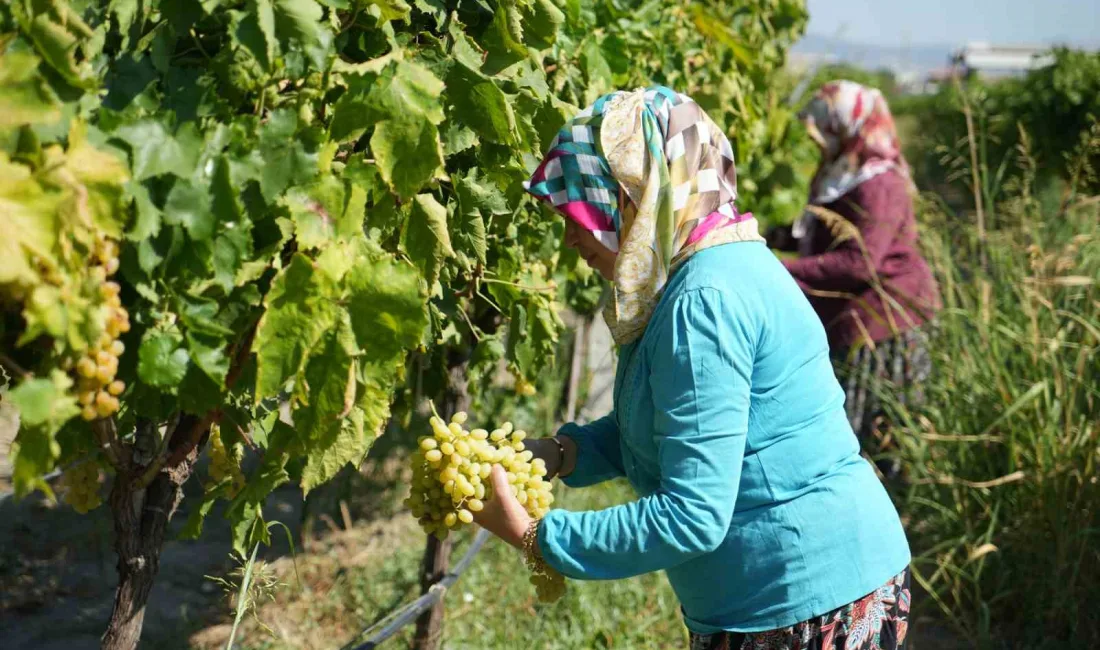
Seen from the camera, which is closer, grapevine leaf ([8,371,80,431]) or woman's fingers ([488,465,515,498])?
grapevine leaf ([8,371,80,431])

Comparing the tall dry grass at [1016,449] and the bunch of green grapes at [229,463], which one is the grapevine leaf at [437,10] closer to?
the bunch of green grapes at [229,463]

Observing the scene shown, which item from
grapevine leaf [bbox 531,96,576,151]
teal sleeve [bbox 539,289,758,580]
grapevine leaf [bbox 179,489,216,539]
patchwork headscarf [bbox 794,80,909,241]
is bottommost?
patchwork headscarf [bbox 794,80,909,241]

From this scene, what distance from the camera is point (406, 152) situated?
4.72ft

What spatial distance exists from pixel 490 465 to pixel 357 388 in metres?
0.27

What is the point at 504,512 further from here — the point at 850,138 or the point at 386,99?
the point at 850,138

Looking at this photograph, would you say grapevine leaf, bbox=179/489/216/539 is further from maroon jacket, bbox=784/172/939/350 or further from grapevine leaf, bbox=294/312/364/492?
maroon jacket, bbox=784/172/939/350

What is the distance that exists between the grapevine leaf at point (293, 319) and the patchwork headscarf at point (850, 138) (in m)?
3.27

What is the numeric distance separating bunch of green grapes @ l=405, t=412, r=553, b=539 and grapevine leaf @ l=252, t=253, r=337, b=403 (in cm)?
29

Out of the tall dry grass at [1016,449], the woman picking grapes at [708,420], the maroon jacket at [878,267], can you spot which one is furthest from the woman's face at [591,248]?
the maroon jacket at [878,267]

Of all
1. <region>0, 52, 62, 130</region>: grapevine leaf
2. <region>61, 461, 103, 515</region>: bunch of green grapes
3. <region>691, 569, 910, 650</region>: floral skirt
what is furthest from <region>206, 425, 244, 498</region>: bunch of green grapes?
<region>691, 569, 910, 650</region>: floral skirt

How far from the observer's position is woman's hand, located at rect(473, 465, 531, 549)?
5.24ft

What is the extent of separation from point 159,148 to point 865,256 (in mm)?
3149

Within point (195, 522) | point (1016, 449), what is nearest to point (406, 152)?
point (195, 522)

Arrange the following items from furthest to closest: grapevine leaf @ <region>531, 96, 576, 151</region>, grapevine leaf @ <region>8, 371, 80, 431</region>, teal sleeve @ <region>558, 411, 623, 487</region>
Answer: teal sleeve @ <region>558, 411, 623, 487</region>
grapevine leaf @ <region>531, 96, 576, 151</region>
grapevine leaf @ <region>8, 371, 80, 431</region>
